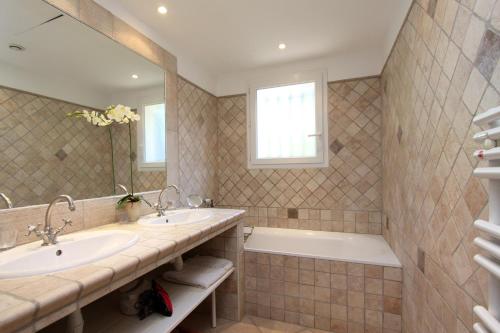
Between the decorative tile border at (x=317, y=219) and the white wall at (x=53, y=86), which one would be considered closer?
the white wall at (x=53, y=86)

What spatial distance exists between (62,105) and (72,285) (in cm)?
105

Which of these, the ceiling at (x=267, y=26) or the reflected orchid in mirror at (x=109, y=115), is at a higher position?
the ceiling at (x=267, y=26)

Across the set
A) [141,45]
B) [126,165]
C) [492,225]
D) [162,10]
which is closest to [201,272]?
[126,165]

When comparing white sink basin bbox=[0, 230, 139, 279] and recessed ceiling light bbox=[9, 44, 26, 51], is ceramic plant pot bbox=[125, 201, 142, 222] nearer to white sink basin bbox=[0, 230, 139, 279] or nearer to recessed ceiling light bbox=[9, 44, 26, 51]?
white sink basin bbox=[0, 230, 139, 279]

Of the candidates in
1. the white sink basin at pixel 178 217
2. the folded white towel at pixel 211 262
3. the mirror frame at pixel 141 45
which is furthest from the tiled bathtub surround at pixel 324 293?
the mirror frame at pixel 141 45

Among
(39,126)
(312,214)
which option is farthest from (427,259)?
(39,126)

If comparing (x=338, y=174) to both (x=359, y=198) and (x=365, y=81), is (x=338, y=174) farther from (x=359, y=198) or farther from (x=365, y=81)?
(x=365, y=81)

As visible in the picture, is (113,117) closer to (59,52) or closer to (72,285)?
(59,52)

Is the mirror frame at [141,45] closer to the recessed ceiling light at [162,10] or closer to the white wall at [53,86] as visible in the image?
the recessed ceiling light at [162,10]

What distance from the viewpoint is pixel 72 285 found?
698mm

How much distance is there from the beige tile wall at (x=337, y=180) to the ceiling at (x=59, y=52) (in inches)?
54.5

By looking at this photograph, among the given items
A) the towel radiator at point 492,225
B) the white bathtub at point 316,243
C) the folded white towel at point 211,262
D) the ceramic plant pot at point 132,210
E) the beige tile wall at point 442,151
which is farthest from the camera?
the white bathtub at point 316,243

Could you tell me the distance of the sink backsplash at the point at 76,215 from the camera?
1.09 m

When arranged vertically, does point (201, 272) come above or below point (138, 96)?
below
